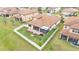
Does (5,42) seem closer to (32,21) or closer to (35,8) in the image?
(32,21)

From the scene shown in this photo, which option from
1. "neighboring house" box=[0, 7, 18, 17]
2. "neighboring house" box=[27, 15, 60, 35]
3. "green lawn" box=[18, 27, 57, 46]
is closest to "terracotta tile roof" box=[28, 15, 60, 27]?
"neighboring house" box=[27, 15, 60, 35]

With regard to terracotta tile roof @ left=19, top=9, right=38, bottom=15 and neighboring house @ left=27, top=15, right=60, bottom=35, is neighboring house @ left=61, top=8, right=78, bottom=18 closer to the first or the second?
neighboring house @ left=27, top=15, right=60, bottom=35

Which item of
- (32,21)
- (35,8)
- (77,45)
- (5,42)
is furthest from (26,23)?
(77,45)

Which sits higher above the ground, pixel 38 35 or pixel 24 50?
pixel 38 35

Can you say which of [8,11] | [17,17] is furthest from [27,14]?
[8,11]

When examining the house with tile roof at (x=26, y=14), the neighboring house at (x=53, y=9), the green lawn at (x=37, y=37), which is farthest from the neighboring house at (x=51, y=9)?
the green lawn at (x=37, y=37)
